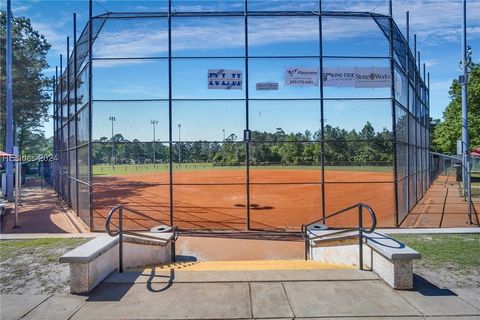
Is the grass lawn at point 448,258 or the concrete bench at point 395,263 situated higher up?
the concrete bench at point 395,263

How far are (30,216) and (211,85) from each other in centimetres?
924

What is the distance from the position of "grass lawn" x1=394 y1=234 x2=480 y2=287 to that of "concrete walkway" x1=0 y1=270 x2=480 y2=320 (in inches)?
19.3

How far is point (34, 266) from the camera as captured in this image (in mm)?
6898

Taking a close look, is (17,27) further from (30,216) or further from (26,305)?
(26,305)

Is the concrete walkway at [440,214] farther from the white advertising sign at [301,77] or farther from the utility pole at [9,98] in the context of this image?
the utility pole at [9,98]

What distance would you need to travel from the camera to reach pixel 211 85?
38.0ft

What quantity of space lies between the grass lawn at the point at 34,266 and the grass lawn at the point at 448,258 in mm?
5835

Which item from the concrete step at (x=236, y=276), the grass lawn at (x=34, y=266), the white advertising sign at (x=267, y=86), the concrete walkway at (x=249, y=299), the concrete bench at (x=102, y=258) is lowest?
the grass lawn at (x=34, y=266)

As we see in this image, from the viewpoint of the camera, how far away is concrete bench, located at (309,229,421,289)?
5137 millimetres

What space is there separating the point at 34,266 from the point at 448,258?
7.85 meters

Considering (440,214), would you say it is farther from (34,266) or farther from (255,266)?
(34,266)

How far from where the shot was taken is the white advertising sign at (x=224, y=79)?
11.6 m

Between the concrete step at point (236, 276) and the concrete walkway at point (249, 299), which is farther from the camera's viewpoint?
the concrete step at point (236, 276)

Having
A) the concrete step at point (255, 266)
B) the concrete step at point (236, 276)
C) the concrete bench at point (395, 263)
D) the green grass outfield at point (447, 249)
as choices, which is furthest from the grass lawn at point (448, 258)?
the concrete step at point (255, 266)
